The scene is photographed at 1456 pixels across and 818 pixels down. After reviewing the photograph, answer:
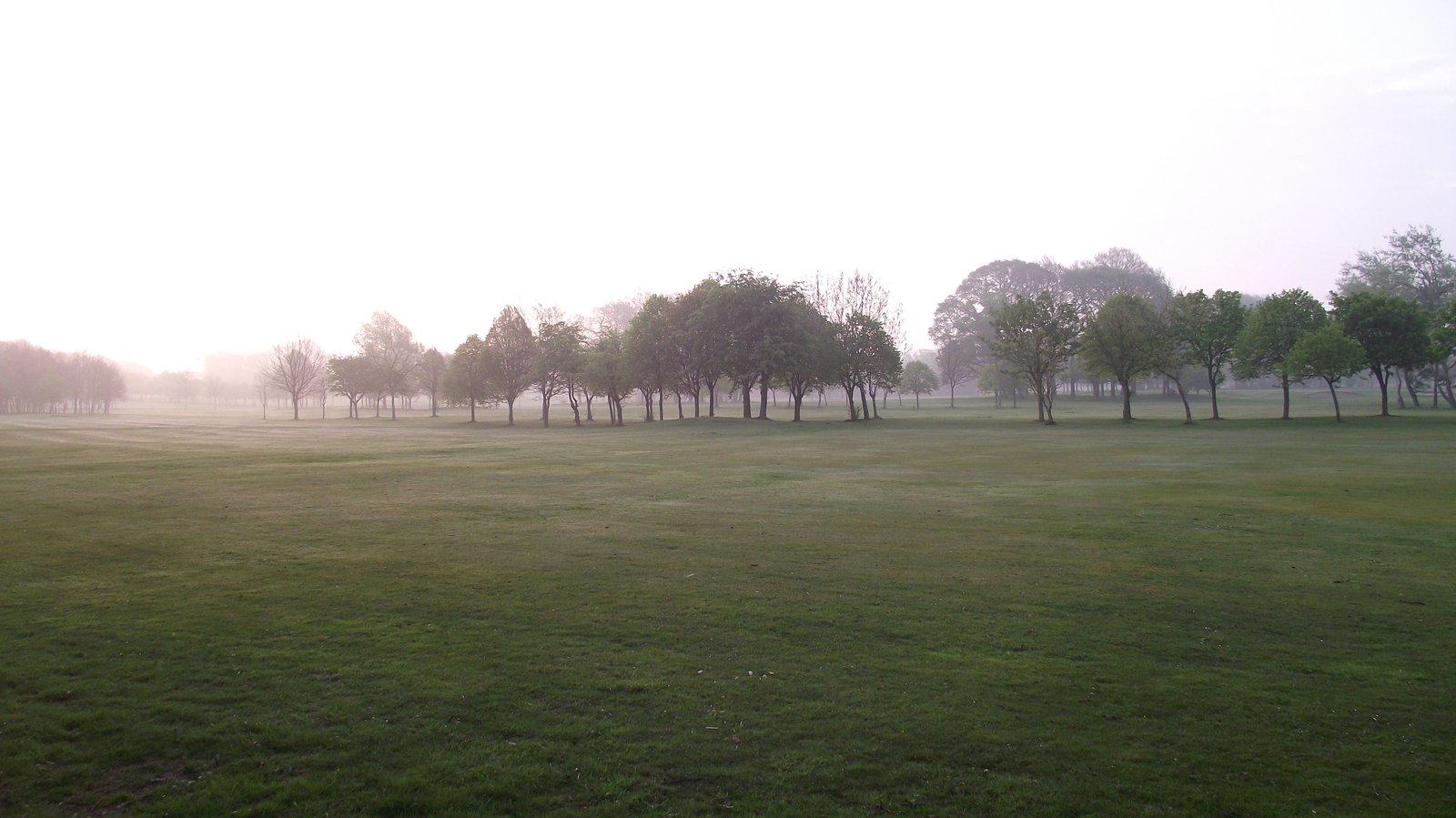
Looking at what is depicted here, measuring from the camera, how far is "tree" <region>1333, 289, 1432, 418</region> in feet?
193

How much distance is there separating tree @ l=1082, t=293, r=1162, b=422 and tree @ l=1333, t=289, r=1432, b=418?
13426 millimetres

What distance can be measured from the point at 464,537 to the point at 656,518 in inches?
178

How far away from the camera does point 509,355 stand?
78.8 meters

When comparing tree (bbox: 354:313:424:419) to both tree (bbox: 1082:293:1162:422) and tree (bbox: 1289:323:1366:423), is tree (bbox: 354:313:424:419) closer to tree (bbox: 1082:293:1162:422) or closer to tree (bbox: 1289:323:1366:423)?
tree (bbox: 1082:293:1162:422)

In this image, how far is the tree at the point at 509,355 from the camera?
78.3 meters

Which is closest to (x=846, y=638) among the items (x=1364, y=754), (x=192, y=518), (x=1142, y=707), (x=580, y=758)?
(x=1142, y=707)

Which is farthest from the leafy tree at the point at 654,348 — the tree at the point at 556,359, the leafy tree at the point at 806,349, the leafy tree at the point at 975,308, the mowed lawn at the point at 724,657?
the leafy tree at the point at 975,308

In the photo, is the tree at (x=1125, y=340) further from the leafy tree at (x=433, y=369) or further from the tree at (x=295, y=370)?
the tree at (x=295, y=370)

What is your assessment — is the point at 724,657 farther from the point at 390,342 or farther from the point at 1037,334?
the point at 390,342

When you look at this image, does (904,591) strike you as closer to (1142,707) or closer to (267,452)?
(1142,707)

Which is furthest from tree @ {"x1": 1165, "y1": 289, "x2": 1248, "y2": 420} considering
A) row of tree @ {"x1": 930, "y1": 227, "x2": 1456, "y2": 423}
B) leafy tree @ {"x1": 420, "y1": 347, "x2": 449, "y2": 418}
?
leafy tree @ {"x1": 420, "y1": 347, "x2": 449, "y2": 418}

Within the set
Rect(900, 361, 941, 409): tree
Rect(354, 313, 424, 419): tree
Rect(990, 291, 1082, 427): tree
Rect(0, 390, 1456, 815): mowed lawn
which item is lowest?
Rect(0, 390, 1456, 815): mowed lawn

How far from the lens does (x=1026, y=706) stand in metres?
7.37

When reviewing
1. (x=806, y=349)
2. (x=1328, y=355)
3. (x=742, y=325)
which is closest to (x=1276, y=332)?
(x=1328, y=355)
